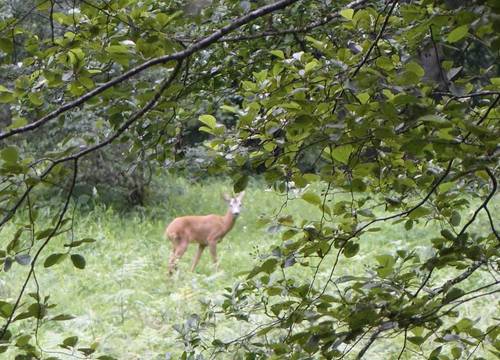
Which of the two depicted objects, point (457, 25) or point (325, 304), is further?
point (325, 304)

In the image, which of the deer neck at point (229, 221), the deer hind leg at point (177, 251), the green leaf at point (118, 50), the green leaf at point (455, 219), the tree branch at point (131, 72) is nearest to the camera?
the tree branch at point (131, 72)

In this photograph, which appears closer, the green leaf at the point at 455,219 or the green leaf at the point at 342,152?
the green leaf at the point at 342,152

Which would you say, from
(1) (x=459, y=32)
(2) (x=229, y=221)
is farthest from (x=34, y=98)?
(2) (x=229, y=221)

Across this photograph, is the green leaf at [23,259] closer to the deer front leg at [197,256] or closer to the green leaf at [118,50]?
the green leaf at [118,50]

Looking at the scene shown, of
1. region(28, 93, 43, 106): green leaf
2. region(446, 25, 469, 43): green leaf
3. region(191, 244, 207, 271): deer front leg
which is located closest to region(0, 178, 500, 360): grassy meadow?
region(191, 244, 207, 271): deer front leg

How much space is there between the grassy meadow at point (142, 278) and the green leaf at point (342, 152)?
2117 mm

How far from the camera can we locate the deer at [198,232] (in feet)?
29.7

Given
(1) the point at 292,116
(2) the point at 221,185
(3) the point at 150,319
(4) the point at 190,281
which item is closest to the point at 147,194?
(2) the point at 221,185

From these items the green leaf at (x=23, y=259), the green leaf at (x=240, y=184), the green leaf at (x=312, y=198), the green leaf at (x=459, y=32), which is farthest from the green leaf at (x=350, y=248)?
the green leaf at (x=23, y=259)

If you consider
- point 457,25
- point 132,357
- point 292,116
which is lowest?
point 132,357

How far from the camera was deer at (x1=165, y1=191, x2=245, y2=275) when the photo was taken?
356 inches

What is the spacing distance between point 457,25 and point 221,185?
13.2 metres

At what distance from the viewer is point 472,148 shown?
1381 millimetres

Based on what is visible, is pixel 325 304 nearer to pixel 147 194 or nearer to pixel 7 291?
pixel 7 291
